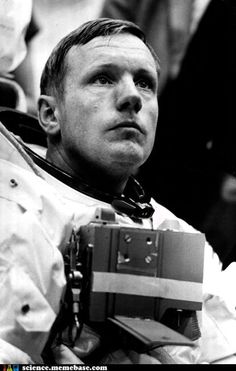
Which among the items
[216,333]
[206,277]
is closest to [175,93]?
[206,277]

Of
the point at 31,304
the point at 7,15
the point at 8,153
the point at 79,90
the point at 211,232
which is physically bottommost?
the point at 211,232

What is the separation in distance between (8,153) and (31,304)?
1.16ft

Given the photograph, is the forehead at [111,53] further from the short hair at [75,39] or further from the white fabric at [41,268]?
the white fabric at [41,268]

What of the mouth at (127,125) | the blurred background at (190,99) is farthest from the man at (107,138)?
the blurred background at (190,99)

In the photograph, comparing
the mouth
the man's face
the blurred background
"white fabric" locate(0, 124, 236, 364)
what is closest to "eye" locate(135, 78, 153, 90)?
the man's face

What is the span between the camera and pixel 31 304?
94 centimetres

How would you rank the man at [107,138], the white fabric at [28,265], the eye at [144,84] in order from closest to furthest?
the white fabric at [28,265] → the man at [107,138] → the eye at [144,84]

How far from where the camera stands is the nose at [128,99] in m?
1.21

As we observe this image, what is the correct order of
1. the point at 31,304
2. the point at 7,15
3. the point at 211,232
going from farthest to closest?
the point at 211,232, the point at 7,15, the point at 31,304

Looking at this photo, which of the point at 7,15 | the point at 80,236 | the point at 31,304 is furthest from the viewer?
the point at 7,15

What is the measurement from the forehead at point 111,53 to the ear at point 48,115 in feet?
0.35

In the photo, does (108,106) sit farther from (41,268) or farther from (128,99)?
(41,268)

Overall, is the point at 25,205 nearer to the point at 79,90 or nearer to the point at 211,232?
the point at 79,90

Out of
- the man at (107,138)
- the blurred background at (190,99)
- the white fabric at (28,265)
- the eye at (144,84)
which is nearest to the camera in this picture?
the white fabric at (28,265)
